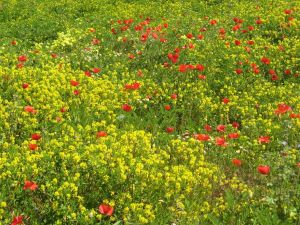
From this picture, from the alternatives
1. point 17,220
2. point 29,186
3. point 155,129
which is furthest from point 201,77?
point 17,220

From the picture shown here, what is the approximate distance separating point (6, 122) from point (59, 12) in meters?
10.9

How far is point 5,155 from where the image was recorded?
5.73 meters

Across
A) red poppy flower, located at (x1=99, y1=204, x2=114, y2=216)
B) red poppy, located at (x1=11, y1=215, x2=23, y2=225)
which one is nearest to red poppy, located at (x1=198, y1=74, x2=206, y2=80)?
red poppy flower, located at (x1=99, y1=204, x2=114, y2=216)

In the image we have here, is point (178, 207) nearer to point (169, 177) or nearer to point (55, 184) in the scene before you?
point (169, 177)

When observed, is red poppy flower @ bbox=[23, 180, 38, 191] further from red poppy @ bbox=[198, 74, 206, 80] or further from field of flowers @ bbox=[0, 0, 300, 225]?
red poppy @ bbox=[198, 74, 206, 80]

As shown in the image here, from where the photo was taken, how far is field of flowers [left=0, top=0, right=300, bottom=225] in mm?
5348

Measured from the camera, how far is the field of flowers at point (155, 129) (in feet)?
17.5

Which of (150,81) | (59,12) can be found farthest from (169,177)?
(59,12)

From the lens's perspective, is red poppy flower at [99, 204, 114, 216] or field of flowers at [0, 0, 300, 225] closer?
red poppy flower at [99, 204, 114, 216]

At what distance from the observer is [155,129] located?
24.8 ft

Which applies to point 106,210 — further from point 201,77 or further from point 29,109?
point 201,77

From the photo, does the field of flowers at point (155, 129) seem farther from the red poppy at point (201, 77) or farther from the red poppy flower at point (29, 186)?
the red poppy at point (201, 77)

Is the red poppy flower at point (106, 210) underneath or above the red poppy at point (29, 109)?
underneath

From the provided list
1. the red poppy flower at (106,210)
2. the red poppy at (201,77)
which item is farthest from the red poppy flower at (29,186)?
the red poppy at (201,77)
